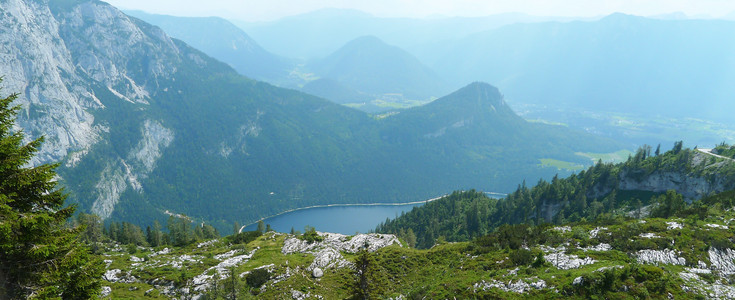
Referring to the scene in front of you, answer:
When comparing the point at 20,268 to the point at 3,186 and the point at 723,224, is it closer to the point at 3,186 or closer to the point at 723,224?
the point at 3,186

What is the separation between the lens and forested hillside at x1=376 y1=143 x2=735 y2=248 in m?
111

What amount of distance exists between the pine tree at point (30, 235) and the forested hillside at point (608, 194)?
350 ft

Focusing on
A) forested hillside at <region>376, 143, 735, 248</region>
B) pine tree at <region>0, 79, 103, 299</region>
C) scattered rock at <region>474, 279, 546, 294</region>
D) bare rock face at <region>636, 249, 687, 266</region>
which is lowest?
forested hillside at <region>376, 143, 735, 248</region>

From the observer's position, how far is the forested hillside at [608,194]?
4363 inches

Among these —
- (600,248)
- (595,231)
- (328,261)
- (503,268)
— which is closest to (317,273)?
(328,261)

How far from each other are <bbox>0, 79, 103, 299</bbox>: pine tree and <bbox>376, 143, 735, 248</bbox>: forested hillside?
350 feet

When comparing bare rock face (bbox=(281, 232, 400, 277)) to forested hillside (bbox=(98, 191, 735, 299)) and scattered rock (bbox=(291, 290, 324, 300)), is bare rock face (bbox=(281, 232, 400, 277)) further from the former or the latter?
scattered rock (bbox=(291, 290, 324, 300))

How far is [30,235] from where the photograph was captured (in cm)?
1866

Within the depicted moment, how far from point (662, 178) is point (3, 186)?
16316 centimetres

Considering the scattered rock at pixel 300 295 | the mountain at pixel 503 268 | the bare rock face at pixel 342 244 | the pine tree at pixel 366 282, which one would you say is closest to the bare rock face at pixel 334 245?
the bare rock face at pixel 342 244

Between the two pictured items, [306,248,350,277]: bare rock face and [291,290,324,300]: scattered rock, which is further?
[306,248,350,277]: bare rock face

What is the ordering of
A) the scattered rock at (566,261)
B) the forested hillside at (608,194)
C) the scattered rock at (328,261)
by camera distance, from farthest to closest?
1. the forested hillside at (608,194)
2. the scattered rock at (328,261)
3. the scattered rock at (566,261)

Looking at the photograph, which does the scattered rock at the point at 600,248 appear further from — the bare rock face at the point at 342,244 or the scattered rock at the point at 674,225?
the bare rock face at the point at 342,244

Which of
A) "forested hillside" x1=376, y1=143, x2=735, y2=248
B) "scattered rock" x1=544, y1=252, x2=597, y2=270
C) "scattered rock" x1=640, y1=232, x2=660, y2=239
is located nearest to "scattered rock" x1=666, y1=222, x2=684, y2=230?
"scattered rock" x1=640, y1=232, x2=660, y2=239
